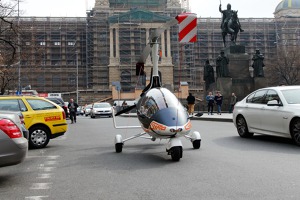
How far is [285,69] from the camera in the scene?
61000mm

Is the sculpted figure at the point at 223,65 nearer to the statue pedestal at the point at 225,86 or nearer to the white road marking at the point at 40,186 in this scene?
the statue pedestal at the point at 225,86

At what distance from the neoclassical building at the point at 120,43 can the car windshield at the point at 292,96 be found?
215 feet

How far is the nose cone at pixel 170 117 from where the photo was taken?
7828 mm

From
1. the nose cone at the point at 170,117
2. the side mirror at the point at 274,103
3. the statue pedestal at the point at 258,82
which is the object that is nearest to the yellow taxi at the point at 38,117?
the nose cone at the point at 170,117

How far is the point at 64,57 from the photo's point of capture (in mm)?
81688

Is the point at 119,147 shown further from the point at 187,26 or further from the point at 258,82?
the point at 258,82

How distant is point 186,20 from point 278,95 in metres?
4.06

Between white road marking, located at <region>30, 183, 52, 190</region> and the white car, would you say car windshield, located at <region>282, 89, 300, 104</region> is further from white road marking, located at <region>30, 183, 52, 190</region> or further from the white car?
white road marking, located at <region>30, 183, 52, 190</region>

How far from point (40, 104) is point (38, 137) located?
1050 millimetres

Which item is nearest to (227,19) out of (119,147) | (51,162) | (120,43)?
(119,147)

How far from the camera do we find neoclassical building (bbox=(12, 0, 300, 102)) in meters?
78.0

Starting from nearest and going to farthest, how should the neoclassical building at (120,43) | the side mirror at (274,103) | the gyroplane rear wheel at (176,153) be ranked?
the gyroplane rear wheel at (176,153)
the side mirror at (274,103)
the neoclassical building at (120,43)

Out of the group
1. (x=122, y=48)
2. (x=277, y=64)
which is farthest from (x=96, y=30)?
(x=277, y=64)

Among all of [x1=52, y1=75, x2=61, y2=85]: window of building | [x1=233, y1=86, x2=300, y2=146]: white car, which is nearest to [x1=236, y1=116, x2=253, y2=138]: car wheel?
[x1=233, y1=86, x2=300, y2=146]: white car
